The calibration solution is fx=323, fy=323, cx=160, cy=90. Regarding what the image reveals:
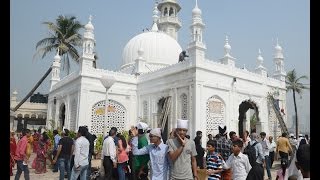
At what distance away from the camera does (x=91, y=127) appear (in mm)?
18391

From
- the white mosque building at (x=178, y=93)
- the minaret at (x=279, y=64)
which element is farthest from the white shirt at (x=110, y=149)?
the minaret at (x=279, y=64)

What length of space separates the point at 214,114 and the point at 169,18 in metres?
18.4

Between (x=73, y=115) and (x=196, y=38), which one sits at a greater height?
(x=196, y=38)

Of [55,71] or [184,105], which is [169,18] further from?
[184,105]

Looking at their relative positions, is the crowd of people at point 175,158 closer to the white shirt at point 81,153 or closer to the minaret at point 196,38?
the white shirt at point 81,153

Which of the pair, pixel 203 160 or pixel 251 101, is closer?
pixel 203 160

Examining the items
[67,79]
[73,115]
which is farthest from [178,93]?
[67,79]

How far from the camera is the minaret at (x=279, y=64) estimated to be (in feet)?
70.2

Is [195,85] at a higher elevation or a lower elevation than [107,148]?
higher

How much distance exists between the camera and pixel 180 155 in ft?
14.7

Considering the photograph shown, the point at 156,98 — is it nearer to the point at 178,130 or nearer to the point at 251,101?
the point at 251,101

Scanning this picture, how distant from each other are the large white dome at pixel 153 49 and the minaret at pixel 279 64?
24.4 feet
